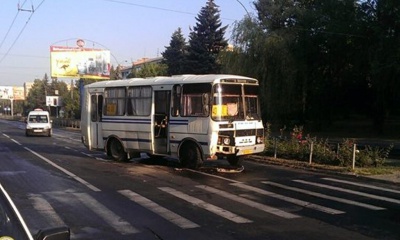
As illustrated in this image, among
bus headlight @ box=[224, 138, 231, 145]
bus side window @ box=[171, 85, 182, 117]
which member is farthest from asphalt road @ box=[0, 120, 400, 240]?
bus side window @ box=[171, 85, 182, 117]

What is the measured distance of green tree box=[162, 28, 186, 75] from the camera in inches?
2559

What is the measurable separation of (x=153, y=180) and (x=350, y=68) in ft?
91.9

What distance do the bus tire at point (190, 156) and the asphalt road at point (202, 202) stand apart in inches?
13.6

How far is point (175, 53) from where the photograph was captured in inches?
2662

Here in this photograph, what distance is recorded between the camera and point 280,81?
34.0 meters

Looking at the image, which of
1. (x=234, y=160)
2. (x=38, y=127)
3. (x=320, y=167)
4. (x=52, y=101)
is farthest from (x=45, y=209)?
(x=52, y=101)

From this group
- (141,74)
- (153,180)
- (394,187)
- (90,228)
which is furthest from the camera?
(141,74)

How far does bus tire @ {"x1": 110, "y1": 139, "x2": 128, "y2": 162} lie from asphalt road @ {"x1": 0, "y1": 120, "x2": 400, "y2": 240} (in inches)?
88.2

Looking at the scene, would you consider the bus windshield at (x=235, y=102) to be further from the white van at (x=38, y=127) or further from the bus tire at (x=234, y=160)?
the white van at (x=38, y=127)

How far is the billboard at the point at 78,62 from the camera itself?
57.1 m

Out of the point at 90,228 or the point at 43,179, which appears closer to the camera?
the point at 90,228

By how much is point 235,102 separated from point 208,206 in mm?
6362

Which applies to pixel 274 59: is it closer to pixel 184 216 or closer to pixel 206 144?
pixel 206 144

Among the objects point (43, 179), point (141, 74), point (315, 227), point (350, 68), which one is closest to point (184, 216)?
point (315, 227)
